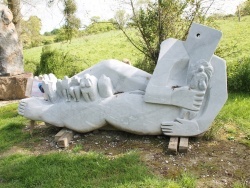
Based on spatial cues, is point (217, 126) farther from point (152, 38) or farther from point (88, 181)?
point (152, 38)

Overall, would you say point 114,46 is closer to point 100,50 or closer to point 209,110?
point 100,50

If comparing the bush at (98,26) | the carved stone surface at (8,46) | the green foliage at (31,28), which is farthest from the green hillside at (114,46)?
the carved stone surface at (8,46)

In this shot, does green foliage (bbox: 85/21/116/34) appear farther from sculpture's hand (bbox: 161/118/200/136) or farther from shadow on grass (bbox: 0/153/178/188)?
shadow on grass (bbox: 0/153/178/188)

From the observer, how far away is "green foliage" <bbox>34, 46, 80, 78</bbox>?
1037cm

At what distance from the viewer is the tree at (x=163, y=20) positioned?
8125mm

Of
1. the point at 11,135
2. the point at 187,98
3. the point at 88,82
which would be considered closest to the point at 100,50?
the point at 11,135

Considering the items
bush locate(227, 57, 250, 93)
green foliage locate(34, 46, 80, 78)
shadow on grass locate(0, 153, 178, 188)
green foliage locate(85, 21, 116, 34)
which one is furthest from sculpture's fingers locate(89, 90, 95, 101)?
green foliage locate(34, 46, 80, 78)

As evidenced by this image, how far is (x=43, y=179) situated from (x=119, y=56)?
10333mm

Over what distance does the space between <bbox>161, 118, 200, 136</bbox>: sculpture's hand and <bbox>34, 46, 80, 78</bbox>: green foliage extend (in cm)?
655

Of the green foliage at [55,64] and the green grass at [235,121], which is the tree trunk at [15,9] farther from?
the green grass at [235,121]

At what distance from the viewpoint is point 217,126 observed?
4.59m

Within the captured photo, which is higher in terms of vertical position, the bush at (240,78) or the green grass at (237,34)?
the green grass at (237,34)

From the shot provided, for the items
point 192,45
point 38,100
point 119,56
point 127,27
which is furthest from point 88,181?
point 119,56

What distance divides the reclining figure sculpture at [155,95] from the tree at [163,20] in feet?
12.2
